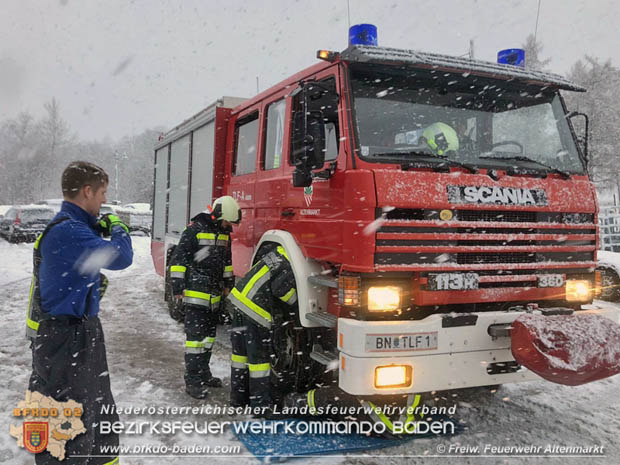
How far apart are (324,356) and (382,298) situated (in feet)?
2.23

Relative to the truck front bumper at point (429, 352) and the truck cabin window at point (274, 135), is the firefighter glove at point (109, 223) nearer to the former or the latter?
the truck front bumper at point (429, 352)

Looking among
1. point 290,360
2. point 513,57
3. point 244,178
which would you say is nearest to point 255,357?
point 290,360

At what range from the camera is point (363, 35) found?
4.35 metres

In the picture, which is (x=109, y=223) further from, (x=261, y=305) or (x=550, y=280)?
(x=550, y=280)

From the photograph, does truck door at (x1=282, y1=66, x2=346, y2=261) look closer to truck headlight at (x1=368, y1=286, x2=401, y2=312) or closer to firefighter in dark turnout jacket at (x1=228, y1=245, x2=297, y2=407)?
firefighter in dark turnout jacket at (x1=228, y1=245, x2=297, y2=407)

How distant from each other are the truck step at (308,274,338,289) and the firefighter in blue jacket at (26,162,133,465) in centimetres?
142

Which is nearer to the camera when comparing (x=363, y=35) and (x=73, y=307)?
(x=73, y=307)

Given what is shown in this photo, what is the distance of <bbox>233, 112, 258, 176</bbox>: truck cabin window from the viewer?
547 cm

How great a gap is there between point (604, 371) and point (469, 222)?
49.2 inches

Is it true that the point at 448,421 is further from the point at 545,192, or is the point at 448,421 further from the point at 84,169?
the point at 84,169

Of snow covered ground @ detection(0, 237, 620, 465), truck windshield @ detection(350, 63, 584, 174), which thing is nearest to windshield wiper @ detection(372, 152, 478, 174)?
truck windshield @ detection(350, 63, 584, 174)

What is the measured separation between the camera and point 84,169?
9.16ft

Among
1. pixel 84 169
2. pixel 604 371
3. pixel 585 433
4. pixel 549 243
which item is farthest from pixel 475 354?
pixel 84 169

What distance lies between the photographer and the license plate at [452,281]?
11.8 feet
